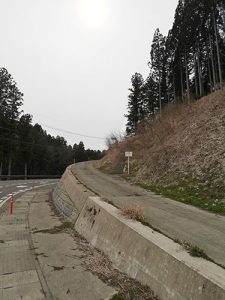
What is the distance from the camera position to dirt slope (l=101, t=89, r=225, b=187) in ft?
47.7

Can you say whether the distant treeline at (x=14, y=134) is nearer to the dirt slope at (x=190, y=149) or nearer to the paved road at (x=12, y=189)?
the paved road at (x=12, y=189)

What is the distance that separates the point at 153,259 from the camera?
19.7ft

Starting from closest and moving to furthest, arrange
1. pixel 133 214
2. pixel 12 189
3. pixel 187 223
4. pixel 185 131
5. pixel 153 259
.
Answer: pixel 153 259 → pixel 133 214 → pixel 187 223 → pixel 185 131 → pixel 12 189

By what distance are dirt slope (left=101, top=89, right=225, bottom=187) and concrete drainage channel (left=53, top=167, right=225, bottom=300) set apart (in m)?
5.99

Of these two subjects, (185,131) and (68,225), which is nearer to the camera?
(68,225)

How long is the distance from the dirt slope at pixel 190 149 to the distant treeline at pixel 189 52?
6865 millimetres

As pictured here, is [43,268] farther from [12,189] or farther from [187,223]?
[12,189]

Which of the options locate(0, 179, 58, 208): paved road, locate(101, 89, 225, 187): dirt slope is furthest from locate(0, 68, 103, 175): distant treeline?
locate(101, 89, 225, 187): dirt slope

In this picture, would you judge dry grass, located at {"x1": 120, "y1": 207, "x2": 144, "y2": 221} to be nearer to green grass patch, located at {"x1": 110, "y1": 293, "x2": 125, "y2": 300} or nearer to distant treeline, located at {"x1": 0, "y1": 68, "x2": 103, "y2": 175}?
green grass patch, located at {"x1": 110, "y1": 293, "x2": 125, "y2": 300}

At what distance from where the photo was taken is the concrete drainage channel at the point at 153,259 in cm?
478

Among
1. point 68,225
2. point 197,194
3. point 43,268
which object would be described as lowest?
point 43,268

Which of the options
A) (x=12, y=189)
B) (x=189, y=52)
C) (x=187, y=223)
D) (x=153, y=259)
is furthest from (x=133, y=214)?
(x=189, y=52)

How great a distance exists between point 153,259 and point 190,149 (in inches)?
496

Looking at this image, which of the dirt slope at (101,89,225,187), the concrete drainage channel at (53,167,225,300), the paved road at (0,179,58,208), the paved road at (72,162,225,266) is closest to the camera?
the concrete drainage channel at (53,167,225,300)
